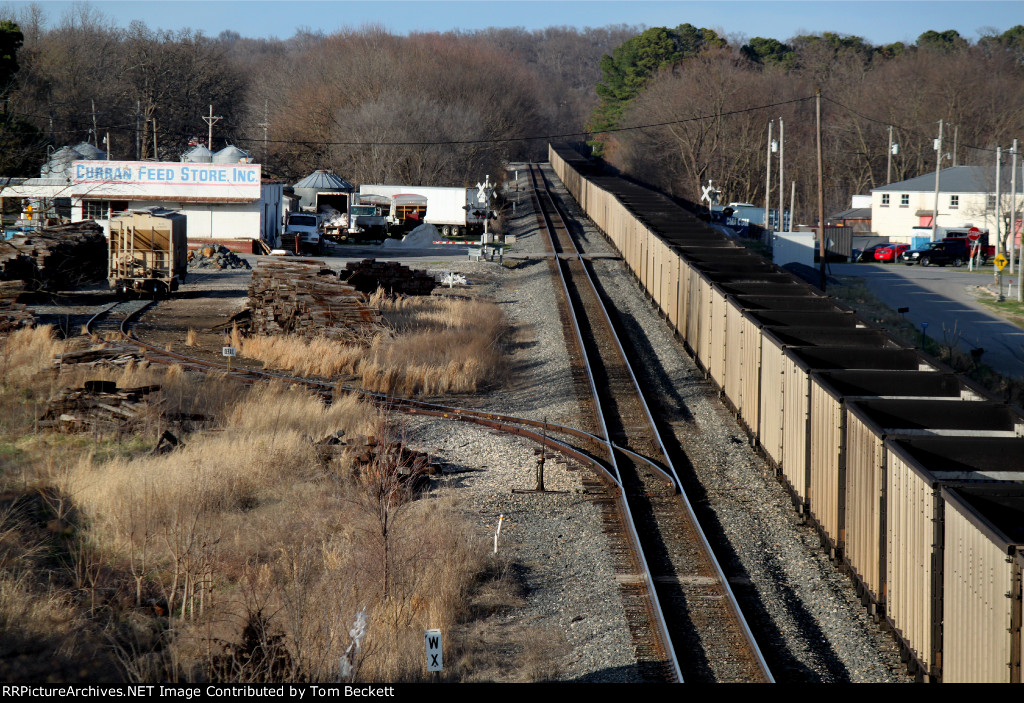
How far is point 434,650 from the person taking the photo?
687 centimetres

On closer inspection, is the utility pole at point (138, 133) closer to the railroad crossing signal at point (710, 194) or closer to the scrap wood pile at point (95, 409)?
the railroad crossing signal at point (710, 194)

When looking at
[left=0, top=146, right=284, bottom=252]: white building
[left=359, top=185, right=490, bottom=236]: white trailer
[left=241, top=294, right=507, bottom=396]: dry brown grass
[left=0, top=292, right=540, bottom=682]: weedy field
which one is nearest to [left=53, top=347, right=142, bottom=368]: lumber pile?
[left=0, top=292, right=540, bottom=682]: weedy field

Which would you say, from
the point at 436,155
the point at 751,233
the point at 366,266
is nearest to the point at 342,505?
the point at 366,266

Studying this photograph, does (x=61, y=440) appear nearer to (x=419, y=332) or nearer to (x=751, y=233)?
(x=419, y=332)

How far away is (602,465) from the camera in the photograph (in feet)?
44.9

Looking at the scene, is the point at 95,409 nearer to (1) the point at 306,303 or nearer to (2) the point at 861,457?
(1) the point at 306,303

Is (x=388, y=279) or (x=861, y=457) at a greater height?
(x=388, y=279)

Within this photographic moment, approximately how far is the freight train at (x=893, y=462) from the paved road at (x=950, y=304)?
14.0 m

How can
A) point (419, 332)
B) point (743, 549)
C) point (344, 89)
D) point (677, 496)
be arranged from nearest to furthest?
point (743, 549) → point (677, 496) → point (419, 332) → point (344, 89)

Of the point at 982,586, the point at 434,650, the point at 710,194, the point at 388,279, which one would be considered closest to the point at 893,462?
the point at 982,586

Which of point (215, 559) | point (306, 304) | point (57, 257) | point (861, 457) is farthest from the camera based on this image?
point (57, 257)

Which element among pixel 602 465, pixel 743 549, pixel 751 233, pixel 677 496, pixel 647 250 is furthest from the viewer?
pixel 751 233

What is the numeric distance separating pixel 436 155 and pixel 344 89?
1869 cm

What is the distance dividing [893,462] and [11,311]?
2181 cm
